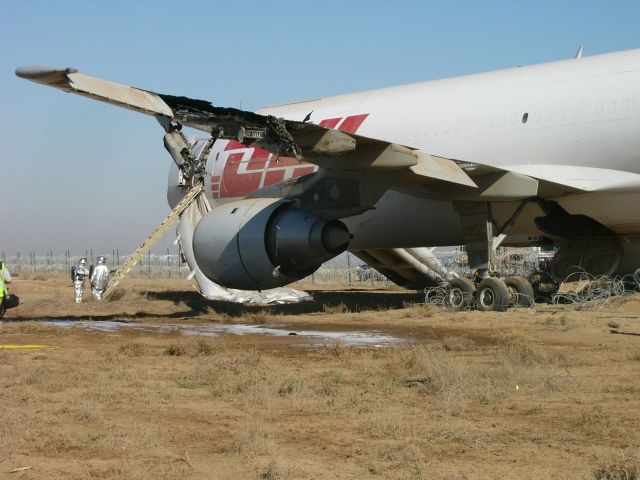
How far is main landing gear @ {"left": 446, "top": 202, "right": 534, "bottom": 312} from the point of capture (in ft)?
52.7

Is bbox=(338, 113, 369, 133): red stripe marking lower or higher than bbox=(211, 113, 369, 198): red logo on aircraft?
higher

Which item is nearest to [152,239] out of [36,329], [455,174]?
[36,329]

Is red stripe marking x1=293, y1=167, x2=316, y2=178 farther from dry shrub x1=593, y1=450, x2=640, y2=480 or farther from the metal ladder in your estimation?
dry shrub x1=593, y1=450, x2=640, y2=480

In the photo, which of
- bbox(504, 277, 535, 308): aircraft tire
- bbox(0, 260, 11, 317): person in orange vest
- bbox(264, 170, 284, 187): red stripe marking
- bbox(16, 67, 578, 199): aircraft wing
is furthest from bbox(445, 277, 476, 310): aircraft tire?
bbox(0, 260, 11, 317): person in orange vest

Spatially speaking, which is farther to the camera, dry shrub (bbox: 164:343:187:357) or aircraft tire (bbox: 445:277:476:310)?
aircraft tire (bbox: 445:277:476:310)

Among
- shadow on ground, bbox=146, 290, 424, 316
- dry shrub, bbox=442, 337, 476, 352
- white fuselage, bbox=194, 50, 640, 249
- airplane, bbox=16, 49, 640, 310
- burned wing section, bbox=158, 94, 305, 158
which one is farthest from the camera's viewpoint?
shadow on ground, bbox=146, 290, 424, 316

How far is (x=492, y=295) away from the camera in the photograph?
634 inches

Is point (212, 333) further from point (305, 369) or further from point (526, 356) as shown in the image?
point (526, 356)

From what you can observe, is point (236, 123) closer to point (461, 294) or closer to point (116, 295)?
point (461, 294)

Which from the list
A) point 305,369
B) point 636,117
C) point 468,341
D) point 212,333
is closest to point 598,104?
point 636,117

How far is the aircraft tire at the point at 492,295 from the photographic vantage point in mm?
15883

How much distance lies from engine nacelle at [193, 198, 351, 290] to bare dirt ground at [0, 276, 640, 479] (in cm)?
362

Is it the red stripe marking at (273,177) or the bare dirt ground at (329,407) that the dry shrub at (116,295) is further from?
the bare dirt ground at (329,407)

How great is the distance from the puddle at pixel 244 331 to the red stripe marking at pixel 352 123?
532 centimetres
